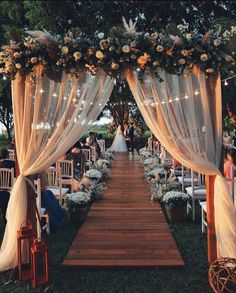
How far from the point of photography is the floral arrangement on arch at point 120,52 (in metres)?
4.07

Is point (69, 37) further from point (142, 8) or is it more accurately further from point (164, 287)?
point (142, 8)

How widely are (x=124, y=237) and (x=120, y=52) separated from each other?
8.80ft

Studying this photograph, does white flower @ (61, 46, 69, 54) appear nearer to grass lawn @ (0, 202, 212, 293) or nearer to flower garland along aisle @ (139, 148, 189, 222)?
grass lawn @ (0, 202, 212, 293)

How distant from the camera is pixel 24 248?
4363 mm

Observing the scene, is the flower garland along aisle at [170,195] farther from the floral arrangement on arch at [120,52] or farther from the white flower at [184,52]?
the white flower at [184,52]

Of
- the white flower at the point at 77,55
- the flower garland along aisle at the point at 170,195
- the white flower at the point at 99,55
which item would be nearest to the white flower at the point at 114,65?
the white flower at the point at 99,55

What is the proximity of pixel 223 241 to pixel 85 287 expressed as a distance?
1.61 meters

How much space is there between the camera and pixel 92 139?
14250mm

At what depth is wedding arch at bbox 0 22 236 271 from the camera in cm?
410

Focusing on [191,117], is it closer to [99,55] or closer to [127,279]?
[99,55]

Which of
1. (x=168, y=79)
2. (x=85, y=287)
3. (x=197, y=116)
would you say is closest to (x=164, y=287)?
(x=85, y=287)

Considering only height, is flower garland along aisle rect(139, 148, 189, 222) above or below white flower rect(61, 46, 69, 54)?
below

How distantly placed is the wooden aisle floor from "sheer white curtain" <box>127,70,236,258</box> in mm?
924

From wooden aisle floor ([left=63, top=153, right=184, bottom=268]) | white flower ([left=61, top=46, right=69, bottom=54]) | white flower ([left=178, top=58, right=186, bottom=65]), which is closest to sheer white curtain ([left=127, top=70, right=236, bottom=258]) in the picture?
white flower ([left=178, top=58, right=186, bottom=65])
